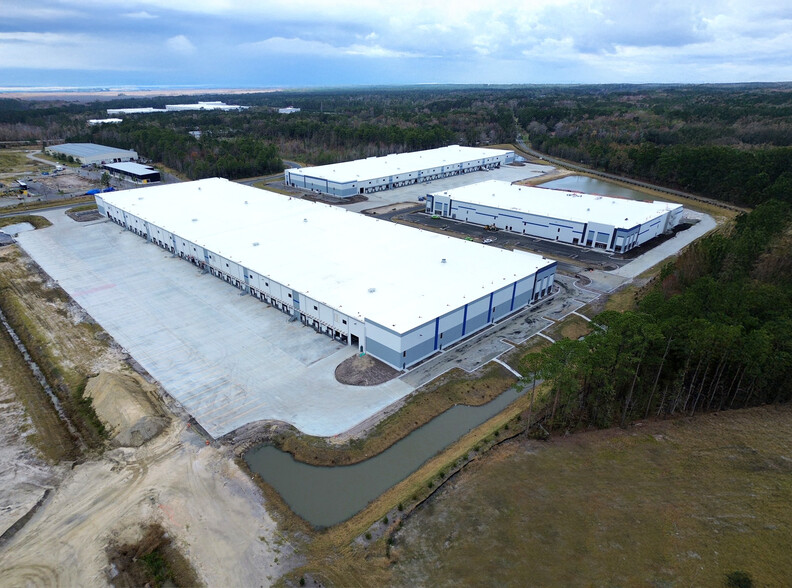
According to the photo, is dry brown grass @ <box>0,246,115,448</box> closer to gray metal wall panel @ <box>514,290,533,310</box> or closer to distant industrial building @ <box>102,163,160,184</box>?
gray metal wall panel @ <box>514,290,533,310</box>

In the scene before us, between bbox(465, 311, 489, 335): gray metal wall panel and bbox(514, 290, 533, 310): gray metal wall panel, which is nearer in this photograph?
bbox(465, 311, 489, 335): gray metal wall panel

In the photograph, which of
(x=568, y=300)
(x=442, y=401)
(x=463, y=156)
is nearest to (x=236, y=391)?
(x=442, y=401)

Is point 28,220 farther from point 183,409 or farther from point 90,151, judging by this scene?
point 183,409

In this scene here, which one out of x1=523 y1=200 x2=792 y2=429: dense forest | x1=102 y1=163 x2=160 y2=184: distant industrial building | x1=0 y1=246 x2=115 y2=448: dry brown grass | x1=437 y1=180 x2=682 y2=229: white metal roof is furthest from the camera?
x1=102 y1=163 x2=160 y2=184: distant industrial building

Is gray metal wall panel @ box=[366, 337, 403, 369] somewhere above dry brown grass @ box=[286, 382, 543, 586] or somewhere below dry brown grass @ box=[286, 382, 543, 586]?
above

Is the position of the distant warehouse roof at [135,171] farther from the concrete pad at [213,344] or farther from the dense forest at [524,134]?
the concrete pad at [213,344]

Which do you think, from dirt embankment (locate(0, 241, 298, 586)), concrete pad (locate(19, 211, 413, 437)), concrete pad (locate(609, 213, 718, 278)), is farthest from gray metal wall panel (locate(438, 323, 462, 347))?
concrete pad (locate(609, 213, 718, 278))
